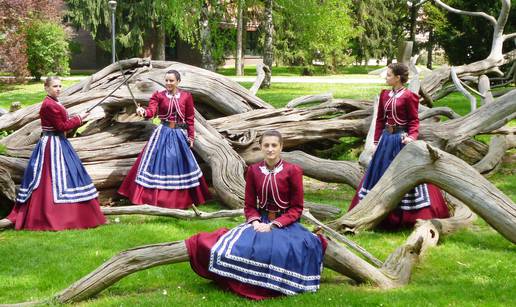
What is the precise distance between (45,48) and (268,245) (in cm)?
2337

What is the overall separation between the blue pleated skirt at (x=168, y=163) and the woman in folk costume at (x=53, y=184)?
3.74ft

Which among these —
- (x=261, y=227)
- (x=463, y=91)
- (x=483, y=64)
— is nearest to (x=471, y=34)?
(x=483, y=64)

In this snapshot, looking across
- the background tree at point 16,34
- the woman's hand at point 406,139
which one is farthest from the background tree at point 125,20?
the woman's hand at point 406,139

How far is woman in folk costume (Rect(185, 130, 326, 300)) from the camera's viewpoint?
4.79 m

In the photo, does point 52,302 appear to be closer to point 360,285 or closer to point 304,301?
point 304,301

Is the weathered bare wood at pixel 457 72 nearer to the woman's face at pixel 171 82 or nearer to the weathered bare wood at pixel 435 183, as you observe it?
the woman's face at pixel 171 82

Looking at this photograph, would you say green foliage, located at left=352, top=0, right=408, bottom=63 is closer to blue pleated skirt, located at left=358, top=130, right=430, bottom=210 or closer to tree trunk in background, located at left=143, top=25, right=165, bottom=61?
tree trunk in background, located at left=143, top=25, right=165, bottom=61

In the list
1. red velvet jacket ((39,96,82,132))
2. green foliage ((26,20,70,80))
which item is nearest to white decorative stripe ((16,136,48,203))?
red velvet jacket ((39,96,82,132))

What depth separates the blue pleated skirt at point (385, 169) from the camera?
694cm

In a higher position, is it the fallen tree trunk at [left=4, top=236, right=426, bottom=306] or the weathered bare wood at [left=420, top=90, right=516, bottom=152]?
the weathered bare wood at [left=420, top=90, right=516, bottom=152]

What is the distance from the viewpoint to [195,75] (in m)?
10.2

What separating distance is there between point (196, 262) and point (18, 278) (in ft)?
5.60

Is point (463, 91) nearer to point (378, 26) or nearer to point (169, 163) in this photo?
point (169, 163)

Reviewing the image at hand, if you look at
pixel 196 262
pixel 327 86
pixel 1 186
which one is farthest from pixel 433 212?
pixel 327 86
